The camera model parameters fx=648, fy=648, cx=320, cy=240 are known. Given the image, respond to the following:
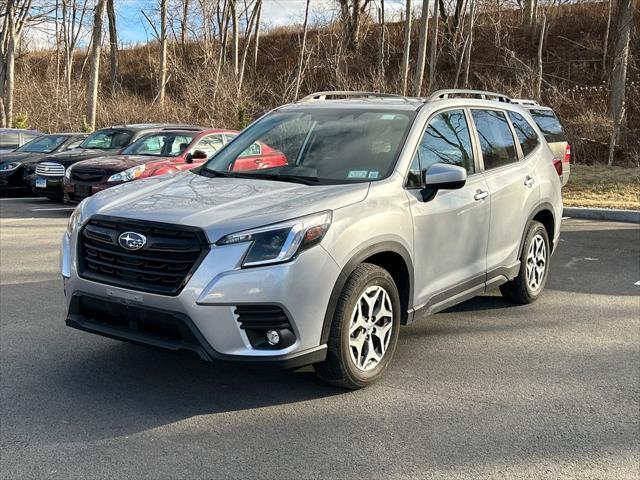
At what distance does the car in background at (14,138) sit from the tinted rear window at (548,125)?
13.5 m

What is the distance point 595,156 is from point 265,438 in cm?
2080

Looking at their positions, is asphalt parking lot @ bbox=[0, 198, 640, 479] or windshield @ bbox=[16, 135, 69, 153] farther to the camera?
windshield @ bbox=[16, 135, 69, 153]

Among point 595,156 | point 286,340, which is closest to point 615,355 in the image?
point 286,340

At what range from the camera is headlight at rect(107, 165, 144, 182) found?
10.8 metres

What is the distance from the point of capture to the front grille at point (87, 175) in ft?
36.1

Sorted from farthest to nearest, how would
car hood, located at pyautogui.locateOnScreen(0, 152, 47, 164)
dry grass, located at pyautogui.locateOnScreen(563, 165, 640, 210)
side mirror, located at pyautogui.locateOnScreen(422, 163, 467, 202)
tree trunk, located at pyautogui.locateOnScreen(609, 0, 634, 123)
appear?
tree trunk, located at pyautogui.locateOnScreen(609, 0, 634, 123) < car hood, located at pyautogui.locateOnScreen(0, 152, 47, 164) < dry grass, located at pyautogui.locateOnScreen(563, 165, 640, 210) < side mirror, located at pyautogui.locateOnScreen(422, 163, 467, 202)

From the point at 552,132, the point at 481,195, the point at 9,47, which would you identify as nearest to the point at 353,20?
the point at 9,47

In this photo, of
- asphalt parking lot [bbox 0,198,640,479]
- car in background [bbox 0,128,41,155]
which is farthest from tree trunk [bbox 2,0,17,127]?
asphalt parking lot [bbox 0,198,640,479]

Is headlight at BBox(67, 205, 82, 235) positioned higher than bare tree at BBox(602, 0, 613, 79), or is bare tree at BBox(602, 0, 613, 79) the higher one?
bare tree at BBox(602, 0, 613, 79)

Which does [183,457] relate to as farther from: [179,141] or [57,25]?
[57,25]

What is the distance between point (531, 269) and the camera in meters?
6.02

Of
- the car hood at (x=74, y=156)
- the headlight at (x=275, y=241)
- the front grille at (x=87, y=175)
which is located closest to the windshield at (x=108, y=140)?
the car hood at (x=74, y=156)

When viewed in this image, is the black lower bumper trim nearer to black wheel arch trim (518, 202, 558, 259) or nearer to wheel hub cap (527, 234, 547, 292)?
black wheel arch trim (518, 202, 558, 259)

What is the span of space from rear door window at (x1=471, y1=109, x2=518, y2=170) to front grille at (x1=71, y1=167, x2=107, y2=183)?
7.43m
